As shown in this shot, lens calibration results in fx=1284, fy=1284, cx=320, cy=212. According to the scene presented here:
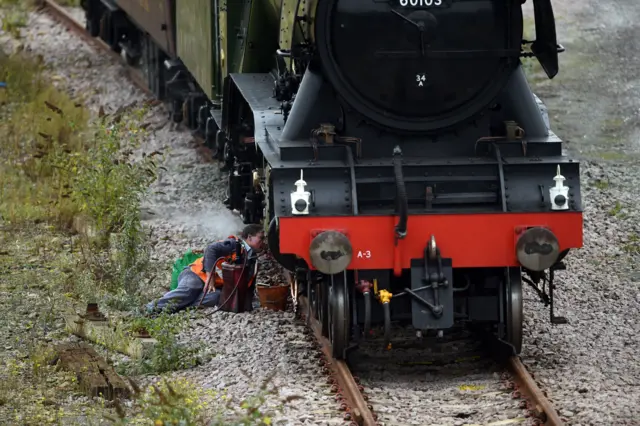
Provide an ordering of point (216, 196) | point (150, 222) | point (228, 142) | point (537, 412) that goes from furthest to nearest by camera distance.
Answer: point (216, 196)
point (150, 222)
point (228, 142)
point (537, 412)

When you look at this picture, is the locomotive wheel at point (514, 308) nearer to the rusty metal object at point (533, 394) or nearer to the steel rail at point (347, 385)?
the rusty metal object at point (533, 394)

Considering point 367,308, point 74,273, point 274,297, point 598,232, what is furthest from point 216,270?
point 598,232

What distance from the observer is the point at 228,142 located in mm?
11062

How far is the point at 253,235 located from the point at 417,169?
124 inches

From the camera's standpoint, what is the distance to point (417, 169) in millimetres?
8078

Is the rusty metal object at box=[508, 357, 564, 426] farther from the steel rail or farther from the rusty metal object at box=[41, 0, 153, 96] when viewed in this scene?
the rusty metal object at box=[41, 0, 153, 96]

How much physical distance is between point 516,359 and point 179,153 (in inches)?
294

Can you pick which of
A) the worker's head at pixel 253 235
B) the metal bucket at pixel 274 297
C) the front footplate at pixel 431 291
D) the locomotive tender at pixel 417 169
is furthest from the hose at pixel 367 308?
the worker's head at pixel 253 235

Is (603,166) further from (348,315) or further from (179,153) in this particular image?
(348,315)

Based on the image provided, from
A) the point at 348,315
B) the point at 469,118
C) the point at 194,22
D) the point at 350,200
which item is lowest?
the point at 348,315

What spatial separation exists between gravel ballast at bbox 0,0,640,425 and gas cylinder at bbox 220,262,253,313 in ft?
0.46

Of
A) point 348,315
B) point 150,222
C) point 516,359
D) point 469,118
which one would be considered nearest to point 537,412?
point 516,359

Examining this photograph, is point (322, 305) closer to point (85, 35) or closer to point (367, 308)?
point (367, 308)

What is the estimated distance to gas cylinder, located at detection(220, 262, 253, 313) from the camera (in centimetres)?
946
